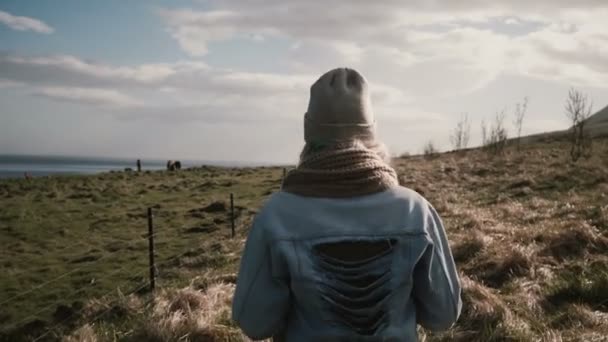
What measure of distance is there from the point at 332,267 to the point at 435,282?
1.44 ft

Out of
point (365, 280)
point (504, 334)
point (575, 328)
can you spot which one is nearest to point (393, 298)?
point (365, 280)

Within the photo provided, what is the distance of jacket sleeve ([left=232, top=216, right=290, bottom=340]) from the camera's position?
2133 mm

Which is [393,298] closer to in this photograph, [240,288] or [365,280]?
[365,280]

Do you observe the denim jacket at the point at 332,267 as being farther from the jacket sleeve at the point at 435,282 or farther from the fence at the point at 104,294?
the fence at the point at 104,294

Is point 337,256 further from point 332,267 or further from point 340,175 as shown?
point 340,175

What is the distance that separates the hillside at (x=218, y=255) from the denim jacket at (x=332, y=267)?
10.8 ft

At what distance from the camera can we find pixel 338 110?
2.28 meters

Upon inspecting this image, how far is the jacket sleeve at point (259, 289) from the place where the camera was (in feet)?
7.00

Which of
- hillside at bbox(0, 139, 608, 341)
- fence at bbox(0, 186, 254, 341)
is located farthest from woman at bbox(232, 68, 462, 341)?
fence at bbox(0, 186, 254, 341)

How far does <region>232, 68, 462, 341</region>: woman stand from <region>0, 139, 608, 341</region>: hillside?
328 cm

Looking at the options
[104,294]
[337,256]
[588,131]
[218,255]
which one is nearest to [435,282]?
[337,256]

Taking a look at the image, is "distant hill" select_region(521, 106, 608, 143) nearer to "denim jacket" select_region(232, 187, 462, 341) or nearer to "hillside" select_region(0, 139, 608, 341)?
"hillside" select_region(0, 139, 608, 341)

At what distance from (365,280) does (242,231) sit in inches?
438

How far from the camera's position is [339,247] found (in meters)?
2.16
